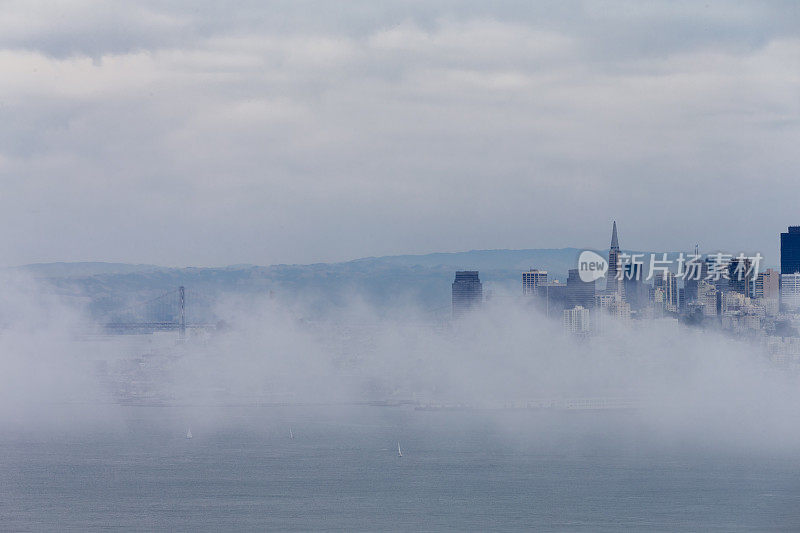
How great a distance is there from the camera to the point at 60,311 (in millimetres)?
43594

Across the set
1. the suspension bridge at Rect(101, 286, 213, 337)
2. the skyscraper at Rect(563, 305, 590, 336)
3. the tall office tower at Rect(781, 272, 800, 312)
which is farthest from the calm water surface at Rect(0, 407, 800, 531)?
the suspension bridge at Rect(101, 286, 213, 337)

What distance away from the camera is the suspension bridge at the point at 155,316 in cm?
4303

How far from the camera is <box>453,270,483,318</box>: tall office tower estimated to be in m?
43.8

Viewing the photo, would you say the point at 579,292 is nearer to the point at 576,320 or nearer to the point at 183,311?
the point at 576,320

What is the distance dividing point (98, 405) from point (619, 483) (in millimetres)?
17597

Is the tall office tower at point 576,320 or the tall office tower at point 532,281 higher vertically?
the tall office tower at point 532,281

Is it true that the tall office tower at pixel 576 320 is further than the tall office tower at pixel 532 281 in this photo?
No

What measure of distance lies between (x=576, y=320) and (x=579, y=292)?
1.99 metres

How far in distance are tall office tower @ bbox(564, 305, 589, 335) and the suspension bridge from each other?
1341cm

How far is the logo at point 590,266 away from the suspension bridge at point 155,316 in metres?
13.9

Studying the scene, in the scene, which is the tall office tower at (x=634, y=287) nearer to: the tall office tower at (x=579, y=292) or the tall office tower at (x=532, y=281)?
the tall office tower at (x=579, y=292)

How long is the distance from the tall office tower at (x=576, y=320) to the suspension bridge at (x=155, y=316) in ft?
44.0

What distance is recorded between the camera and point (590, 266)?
41.8 metres

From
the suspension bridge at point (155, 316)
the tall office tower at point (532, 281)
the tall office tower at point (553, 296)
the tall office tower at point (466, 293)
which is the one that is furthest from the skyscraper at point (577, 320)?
the suspension bridge at point (155, 316)
